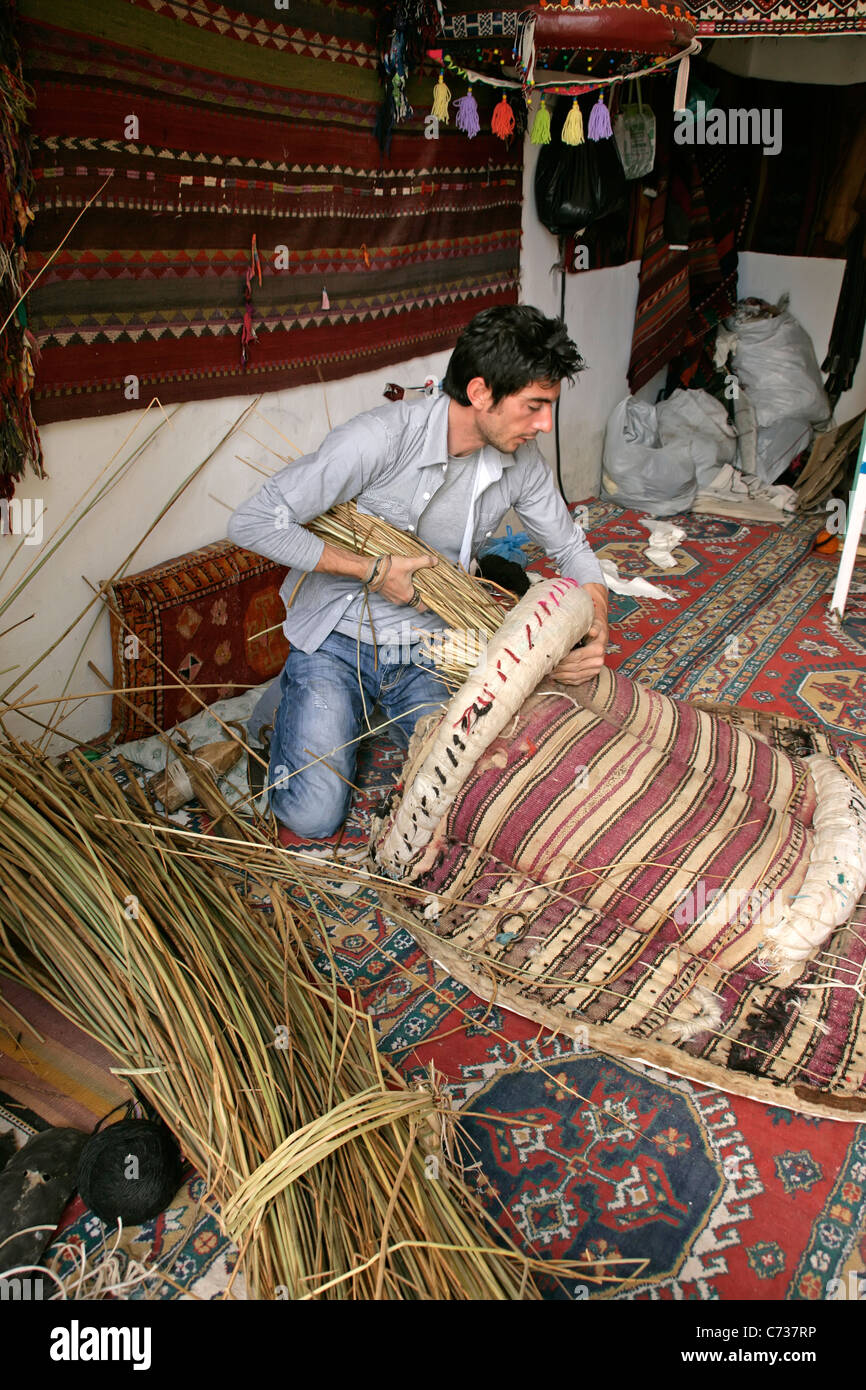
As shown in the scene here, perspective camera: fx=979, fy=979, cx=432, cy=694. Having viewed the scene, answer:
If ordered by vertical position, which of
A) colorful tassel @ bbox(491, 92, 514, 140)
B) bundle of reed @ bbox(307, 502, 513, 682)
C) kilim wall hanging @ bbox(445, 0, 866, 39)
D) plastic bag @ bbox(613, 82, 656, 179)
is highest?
kilim wall hanging @ bbox(445, 0, 866, 39)

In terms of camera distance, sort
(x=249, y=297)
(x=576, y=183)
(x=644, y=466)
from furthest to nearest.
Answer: (x=644, y=466) → (x=576, y=183) → (x=249, y=297)

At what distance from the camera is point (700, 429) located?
17.8ft

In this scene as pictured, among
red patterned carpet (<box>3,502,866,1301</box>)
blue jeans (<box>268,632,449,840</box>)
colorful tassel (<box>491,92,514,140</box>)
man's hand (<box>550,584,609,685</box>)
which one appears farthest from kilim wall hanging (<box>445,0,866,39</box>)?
red patterned carpet (<box>3,502,866,1301</box>)

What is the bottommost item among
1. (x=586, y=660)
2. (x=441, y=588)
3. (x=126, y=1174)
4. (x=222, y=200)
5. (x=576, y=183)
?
(x=126, y=1174)

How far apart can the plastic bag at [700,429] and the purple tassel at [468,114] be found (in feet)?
7.08

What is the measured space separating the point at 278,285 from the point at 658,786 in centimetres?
203

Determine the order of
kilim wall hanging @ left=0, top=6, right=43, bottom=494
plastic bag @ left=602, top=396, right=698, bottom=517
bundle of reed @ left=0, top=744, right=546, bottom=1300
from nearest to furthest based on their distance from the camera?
bundle of reed @ left=0, top=744, right=546, bottom=1300, kilim wall hanging @ left=0, top=6, right=43, bottom=494, plastic bag @ left=602, top=396, right=698, bottom=517

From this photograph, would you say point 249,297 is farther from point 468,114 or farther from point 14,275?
point 468,114

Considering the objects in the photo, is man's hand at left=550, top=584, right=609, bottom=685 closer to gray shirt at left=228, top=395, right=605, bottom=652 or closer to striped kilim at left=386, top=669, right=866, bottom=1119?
striped kilim at left=386, top=669, right=866, bottom=1119

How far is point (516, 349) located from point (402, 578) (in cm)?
57

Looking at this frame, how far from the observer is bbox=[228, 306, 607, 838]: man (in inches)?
87.7

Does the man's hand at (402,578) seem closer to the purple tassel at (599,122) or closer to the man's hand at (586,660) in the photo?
the man's hand at (586,660)

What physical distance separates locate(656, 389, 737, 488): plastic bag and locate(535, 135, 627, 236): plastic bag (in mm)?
1255

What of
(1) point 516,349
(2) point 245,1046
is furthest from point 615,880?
(1) point 516,349
